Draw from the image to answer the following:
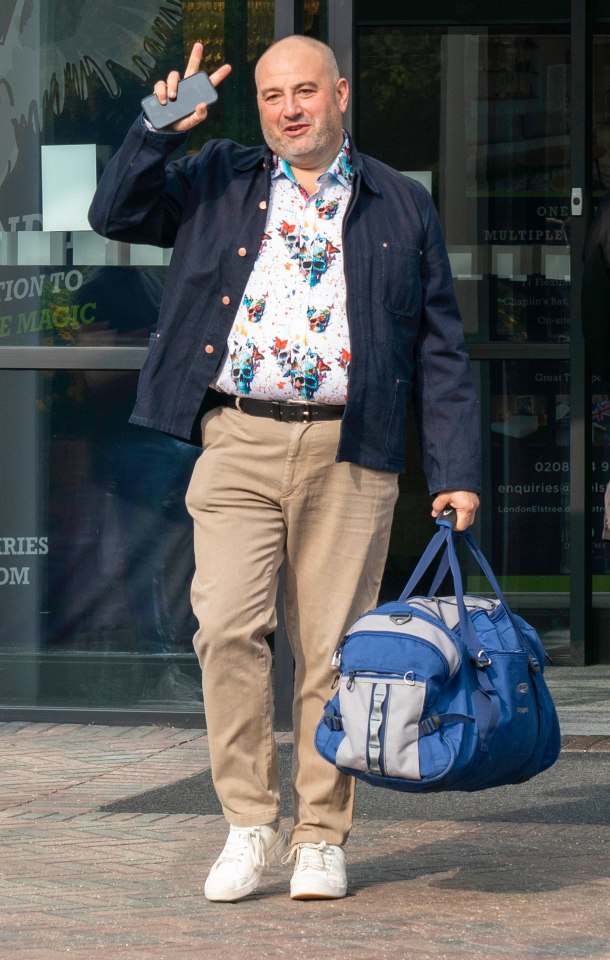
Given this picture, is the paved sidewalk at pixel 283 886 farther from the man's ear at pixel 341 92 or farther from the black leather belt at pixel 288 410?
the man's ear at pixel 341 92

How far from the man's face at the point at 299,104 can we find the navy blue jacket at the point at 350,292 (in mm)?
119

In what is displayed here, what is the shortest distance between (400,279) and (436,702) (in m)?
1.07

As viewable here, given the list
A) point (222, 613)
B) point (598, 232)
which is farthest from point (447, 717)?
point (598, 232)

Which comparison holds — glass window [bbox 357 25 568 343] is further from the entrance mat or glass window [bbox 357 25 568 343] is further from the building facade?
the entrance mat

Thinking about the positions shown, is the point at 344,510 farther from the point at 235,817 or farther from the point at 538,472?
the point at 538,472

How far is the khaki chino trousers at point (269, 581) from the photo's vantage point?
13.9ft

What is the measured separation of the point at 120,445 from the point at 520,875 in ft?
9.79

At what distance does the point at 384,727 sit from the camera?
154 inches

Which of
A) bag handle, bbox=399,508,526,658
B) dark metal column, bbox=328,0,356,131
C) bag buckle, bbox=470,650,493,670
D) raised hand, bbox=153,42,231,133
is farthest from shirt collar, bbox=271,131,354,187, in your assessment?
dark metal column, bbox=328,0,356,131

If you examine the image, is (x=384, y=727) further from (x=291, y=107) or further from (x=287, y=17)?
(x=287, y=17)

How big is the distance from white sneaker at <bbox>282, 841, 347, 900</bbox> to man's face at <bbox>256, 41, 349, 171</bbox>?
171 centimetres

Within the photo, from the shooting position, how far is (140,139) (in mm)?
4195

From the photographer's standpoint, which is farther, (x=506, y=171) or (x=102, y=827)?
(x=506, y=171)

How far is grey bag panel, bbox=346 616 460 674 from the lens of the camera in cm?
400
